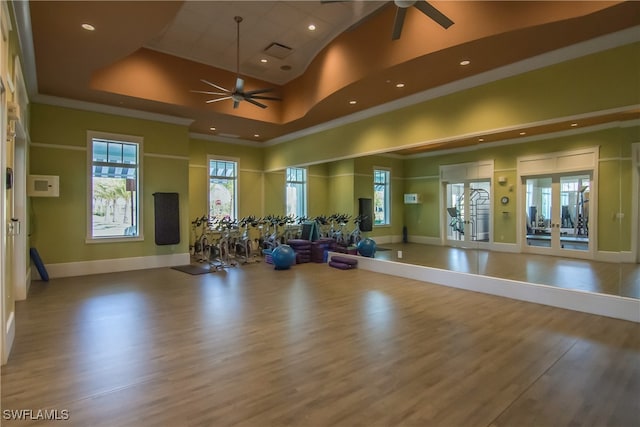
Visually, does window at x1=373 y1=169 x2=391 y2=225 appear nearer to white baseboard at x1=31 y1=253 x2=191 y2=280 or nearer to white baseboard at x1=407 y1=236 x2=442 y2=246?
white baseboard at x1=407 y1=236 x2=442 y2=246

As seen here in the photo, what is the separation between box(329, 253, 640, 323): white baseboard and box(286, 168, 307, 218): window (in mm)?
3716

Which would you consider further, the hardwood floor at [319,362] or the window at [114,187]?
the window at [114,187]

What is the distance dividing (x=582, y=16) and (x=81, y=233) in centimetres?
918

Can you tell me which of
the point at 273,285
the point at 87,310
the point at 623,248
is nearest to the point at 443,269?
the point at 623,248

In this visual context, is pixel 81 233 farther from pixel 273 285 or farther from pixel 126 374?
pixel 126 374

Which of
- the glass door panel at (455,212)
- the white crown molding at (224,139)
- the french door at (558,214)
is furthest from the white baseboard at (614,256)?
the white crown molding at (224,139)

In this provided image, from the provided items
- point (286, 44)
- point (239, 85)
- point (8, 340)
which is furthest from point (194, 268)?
point (286, 44)

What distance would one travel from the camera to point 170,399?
8.30 feet

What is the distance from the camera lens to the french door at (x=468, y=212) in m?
6.49

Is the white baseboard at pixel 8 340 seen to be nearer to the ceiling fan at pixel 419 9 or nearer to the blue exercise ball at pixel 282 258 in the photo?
the blue exercise ball at pixel 282 258

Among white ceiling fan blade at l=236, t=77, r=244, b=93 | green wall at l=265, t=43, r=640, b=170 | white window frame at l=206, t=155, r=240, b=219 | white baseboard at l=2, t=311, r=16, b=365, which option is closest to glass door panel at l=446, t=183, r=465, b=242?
green wall at l=265, t=43, r=640, b=170

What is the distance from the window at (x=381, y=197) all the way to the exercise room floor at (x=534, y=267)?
80cm

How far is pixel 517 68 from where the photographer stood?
529cm

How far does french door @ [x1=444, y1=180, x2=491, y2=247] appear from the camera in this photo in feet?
21.3
